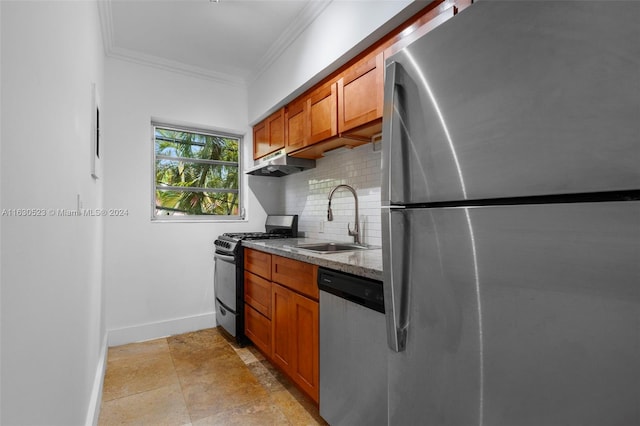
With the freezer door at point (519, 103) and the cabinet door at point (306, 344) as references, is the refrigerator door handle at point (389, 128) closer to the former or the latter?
the freezer door at point (519, 103)

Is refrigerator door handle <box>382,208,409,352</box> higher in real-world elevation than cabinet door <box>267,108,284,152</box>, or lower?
lower

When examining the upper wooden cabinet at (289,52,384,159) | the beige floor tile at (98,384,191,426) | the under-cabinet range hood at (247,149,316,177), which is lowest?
the beige floor tile at (98,384,191,426)

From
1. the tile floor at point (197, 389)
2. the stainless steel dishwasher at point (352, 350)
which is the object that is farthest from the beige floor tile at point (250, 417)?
the stainless steel dishwasher at point (352, 350)

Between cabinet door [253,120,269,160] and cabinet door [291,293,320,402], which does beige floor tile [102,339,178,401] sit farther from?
cabinet door [253,120,269,160]

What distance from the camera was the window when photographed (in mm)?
3330

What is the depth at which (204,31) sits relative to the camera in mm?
2705

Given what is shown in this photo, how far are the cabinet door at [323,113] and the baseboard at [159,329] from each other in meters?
2.20

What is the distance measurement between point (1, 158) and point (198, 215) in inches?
118

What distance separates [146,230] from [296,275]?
194 cm

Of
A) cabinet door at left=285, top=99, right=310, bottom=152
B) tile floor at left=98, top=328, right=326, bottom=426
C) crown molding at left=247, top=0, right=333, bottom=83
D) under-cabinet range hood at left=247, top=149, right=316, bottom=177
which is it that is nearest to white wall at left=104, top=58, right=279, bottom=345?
tile floor at left=98, top=328, right=326, bottom=426

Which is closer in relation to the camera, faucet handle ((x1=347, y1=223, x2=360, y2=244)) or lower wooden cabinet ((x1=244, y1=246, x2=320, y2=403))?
lower wooden cabinet ((x1=244, y1=246, x2=320, y2=403))

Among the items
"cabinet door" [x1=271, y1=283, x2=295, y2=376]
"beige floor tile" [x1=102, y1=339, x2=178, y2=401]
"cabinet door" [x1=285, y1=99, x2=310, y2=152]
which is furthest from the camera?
"cabinet door" [x1=285, y1=99, x2=310, y2=152]

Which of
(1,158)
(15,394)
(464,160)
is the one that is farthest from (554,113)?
(15,394)

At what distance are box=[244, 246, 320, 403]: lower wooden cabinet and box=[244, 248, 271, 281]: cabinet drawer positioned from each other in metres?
0.06
